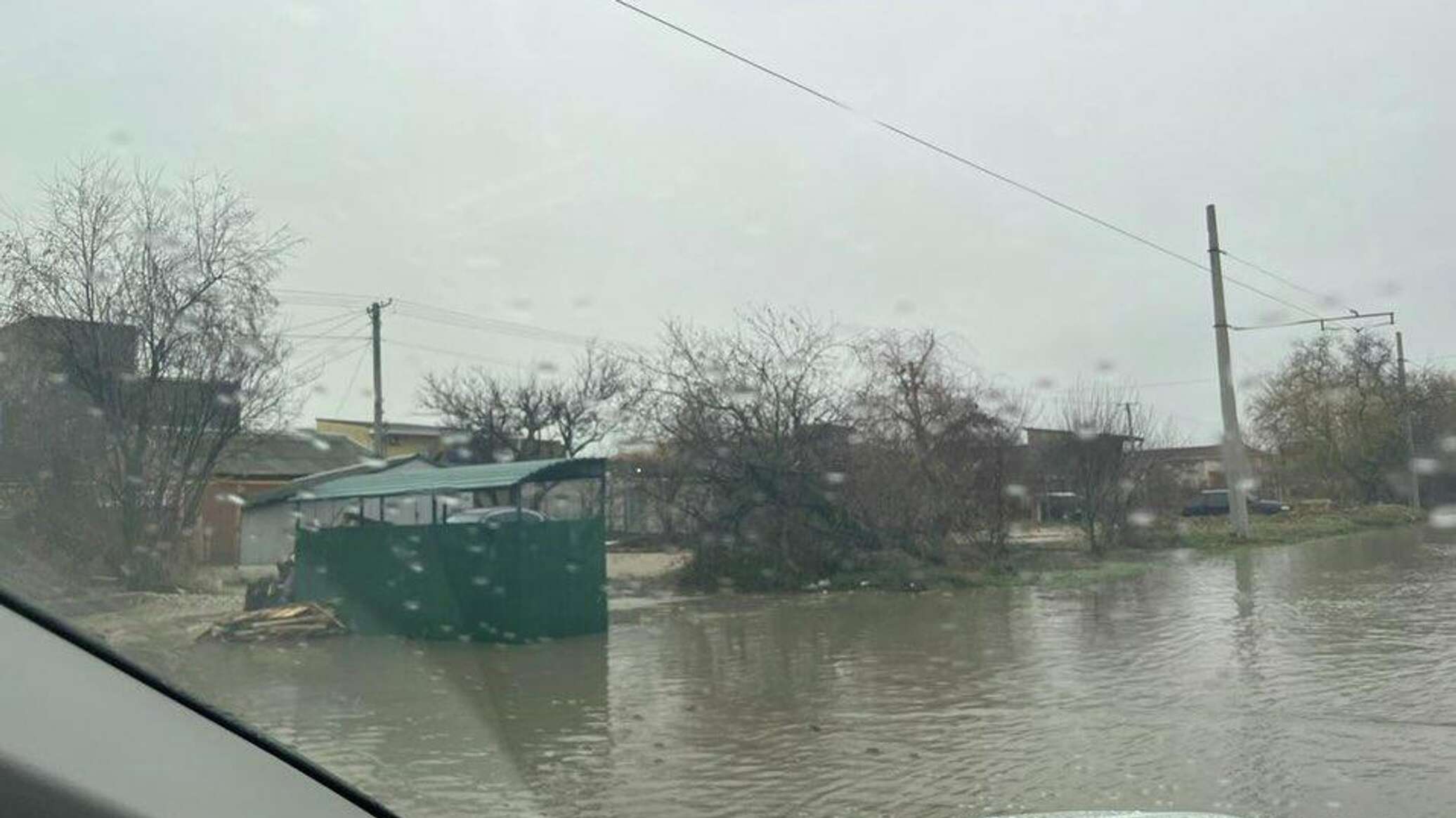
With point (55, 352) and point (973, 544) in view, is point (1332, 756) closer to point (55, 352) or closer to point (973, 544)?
point (55, 352)

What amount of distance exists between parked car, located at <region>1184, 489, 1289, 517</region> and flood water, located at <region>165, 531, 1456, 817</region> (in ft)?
69.0

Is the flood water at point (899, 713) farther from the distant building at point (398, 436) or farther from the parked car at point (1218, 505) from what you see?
the parked car at point (1218, 505)

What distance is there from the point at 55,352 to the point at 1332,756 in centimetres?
1006

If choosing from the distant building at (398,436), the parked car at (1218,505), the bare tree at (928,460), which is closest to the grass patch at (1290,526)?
the parked car at (1218,505)

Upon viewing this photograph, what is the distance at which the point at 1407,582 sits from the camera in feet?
67.5

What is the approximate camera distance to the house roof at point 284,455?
16.2 metres

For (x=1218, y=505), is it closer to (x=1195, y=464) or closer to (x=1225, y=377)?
(x=1195, y=464)

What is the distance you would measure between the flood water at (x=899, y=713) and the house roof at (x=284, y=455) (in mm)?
2926

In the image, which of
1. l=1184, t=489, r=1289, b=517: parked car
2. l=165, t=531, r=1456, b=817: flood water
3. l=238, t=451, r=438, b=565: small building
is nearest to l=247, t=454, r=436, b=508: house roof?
l=238, t=451, r=438, b=565: small building

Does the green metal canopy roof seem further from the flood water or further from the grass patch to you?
the grass patch

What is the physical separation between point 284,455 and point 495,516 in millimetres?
4494

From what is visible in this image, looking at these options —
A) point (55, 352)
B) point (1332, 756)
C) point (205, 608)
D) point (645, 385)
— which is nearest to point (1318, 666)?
point (1332, 756)

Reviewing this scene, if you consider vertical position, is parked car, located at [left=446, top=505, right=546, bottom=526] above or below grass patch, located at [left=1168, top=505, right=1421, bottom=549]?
above

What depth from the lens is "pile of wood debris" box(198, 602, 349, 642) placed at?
42.1 ft
